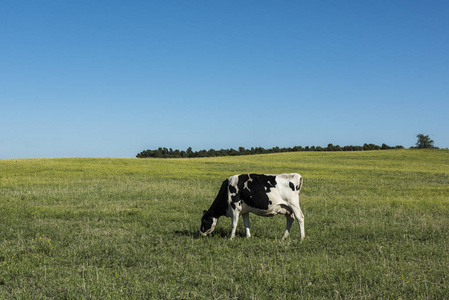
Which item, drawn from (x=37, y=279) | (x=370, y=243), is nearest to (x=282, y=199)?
(x=370, y=243)

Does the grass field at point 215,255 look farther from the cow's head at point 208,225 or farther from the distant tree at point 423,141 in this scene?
the distant tree at point 423,141

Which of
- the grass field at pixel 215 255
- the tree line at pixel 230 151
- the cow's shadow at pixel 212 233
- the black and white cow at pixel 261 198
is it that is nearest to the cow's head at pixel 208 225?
the black and white cow at pixel 261 198

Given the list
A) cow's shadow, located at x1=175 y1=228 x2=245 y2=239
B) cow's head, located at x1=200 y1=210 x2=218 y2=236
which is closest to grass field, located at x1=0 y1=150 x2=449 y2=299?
cow's shadow, located at x1=175 y1=228 x2=245 y2=239

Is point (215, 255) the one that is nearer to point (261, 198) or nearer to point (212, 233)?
point (261, 198)

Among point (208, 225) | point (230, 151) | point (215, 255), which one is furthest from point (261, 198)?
point (230, 151)

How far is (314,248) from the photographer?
9938mm

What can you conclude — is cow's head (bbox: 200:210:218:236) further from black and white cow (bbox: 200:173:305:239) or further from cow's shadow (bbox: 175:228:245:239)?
cow's shadow (bbox: 175:228:245:239)

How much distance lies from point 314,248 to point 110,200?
44.8 feet

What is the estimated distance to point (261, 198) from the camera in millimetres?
10562

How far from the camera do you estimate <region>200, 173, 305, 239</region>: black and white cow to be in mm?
10594

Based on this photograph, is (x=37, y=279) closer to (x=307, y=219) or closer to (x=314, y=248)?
(x=314, y=248)

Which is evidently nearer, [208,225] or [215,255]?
[215,255]

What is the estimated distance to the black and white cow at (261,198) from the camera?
10.6 m

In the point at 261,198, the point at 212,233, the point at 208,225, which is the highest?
the point at 261,198
